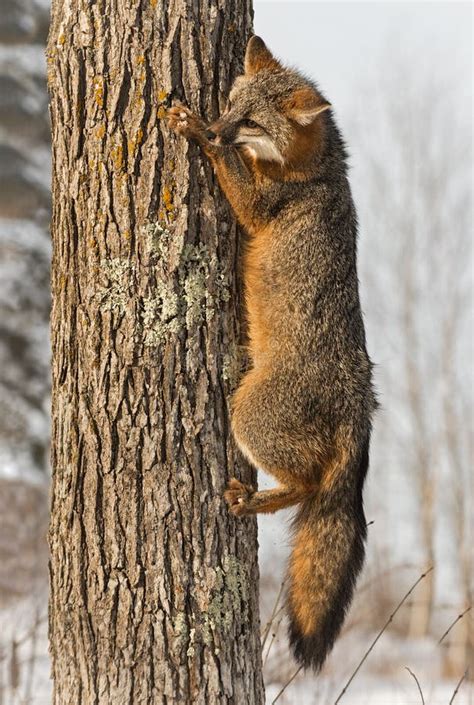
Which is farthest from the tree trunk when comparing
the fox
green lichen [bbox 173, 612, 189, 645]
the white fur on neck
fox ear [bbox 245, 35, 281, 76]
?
the white fur on neck

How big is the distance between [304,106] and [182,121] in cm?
91

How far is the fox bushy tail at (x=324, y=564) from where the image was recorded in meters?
3.58

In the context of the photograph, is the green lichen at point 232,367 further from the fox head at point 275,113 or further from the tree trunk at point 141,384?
the fox head at point 275,113

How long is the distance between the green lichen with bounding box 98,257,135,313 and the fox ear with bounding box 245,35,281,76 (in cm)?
102

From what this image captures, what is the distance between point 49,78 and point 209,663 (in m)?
2.21

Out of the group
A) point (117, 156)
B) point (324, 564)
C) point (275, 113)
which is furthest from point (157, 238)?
point (324, 564)

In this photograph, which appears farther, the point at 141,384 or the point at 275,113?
the point at 275,113

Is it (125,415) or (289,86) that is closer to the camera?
(125,415)

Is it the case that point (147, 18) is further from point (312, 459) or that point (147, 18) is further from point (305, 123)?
point (312, 459)

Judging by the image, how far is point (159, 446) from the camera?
3189 millimetres

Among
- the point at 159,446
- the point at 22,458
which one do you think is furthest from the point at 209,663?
the point at 22,458

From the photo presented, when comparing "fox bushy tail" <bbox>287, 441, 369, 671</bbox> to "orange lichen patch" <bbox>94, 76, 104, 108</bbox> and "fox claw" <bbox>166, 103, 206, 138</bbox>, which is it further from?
"orange lichen patch" <bbox>94, 76, 104, 108</bbox>

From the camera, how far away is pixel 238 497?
3.34m

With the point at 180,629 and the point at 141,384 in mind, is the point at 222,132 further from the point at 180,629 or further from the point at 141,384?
the point at 180,629
